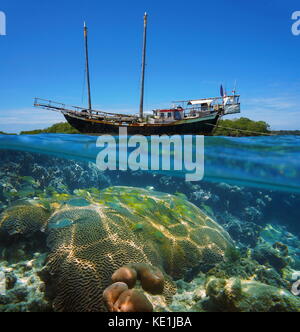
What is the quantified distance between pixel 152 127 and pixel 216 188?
25.5 ft

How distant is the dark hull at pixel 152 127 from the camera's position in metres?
19.9

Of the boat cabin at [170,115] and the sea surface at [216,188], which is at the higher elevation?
the boat cabin at [170,115]

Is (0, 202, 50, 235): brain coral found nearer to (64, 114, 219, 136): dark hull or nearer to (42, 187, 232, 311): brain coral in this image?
(42, 187, 232, 311): brain coral

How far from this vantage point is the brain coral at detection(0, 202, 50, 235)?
6.29 m

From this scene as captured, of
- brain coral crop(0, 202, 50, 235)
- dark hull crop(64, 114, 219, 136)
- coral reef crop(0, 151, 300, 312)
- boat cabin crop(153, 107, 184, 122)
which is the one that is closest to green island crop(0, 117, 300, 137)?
dark hull crop(64, 114, 219, 136)

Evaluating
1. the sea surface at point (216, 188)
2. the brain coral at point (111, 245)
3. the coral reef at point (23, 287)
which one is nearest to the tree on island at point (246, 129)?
the sea surface at point (216, 188)

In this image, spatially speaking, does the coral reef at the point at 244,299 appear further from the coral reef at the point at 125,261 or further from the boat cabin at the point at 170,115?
the boat cabin at the point at 170,115

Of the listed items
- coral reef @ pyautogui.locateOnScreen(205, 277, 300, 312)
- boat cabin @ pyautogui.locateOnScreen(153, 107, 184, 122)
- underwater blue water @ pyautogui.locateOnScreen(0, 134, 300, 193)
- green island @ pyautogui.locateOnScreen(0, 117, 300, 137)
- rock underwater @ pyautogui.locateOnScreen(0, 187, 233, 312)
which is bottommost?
coral reef @ pyautogui.locateOnScreen(205, 277, 300, 312)

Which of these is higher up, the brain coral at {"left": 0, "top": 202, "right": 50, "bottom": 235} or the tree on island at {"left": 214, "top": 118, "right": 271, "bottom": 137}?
the tree on island at {"left": 214, "top": 118, "right": 271, "bottom": 137}

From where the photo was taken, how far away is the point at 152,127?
65.6ft

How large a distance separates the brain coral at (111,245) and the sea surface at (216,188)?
474 mm

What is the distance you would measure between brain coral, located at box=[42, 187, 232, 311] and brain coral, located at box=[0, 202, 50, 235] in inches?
16.1
